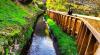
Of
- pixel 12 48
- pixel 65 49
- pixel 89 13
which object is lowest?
pixel 89 13

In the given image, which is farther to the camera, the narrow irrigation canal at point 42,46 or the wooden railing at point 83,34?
the narrow irrigation canal at point 42,46

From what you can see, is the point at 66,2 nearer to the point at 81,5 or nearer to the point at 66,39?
the point at 81,5

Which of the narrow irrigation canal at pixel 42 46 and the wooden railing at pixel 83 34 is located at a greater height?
the wooden railing at pixel 83 34

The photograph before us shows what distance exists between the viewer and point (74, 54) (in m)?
11.4

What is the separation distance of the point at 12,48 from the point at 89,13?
2402cm

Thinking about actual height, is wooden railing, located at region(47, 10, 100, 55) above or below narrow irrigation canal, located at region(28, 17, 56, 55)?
above

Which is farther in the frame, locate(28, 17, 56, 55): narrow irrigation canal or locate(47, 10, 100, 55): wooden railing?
locate(28, 17, 56, 55): narrow irrigation canal

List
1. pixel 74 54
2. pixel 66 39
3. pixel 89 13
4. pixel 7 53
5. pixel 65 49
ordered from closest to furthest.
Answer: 1. pixel 7 53
2. pixel 74 54
3. pixel 65 49
4. pixel 66 39
5. pixel 89 13

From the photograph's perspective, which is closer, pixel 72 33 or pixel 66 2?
pixel 72 33

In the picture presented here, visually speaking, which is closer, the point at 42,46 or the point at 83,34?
the point at 83,34

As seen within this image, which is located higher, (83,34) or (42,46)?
(83,34)

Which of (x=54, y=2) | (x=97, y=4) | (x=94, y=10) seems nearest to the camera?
(x=97, y=4)

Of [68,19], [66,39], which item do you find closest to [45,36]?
[68,19]

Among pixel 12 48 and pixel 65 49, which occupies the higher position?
pixel 12 48
